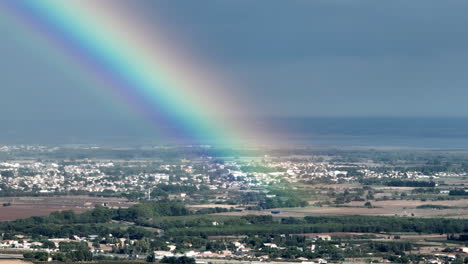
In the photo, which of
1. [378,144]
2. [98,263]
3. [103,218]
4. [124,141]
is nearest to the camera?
[98,263]

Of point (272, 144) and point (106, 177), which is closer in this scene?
point (106, 177)

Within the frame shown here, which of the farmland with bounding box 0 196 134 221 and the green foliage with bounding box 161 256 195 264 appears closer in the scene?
the green foliage with bounding box 161 256 195 264

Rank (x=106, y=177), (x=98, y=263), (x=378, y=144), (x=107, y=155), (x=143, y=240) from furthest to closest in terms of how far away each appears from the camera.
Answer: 1. (x=378, y=144)
2. (x=107, y=155)
3. (x=106, y=177)
4. (x=143, y=240)
5. (x=98, y=263)

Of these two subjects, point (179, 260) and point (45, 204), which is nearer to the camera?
point (179, 260)

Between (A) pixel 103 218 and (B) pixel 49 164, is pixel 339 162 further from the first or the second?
(A) pixel 103 218

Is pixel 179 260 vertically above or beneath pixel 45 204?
beneath

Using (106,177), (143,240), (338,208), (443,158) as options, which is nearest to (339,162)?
(443,158)

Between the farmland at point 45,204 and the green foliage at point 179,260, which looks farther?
the farmland at point 45,204

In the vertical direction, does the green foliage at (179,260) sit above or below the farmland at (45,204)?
below

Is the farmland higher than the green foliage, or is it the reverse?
the farmland

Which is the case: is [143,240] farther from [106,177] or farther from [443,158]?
[443,158]
